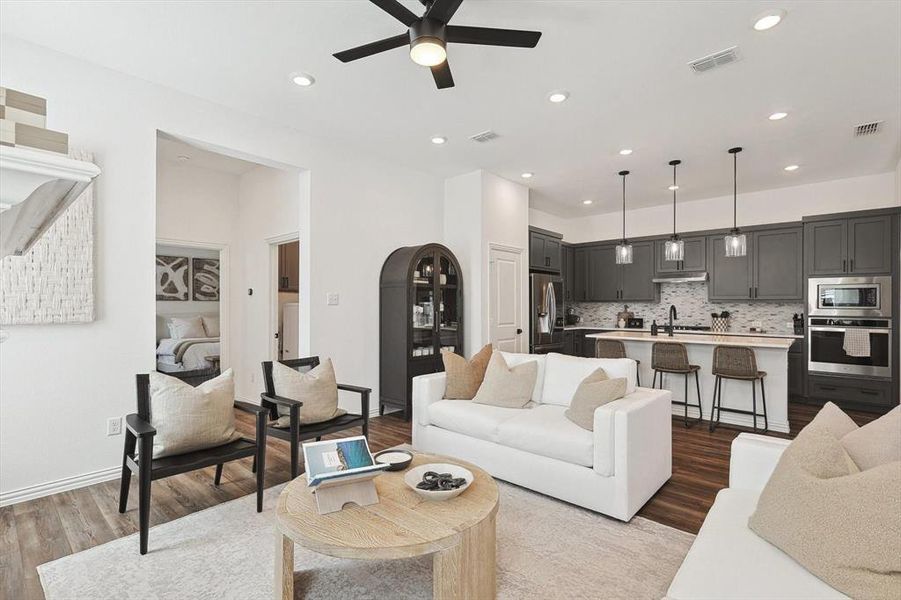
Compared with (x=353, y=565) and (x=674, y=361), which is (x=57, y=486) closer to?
(x=353, y=565)

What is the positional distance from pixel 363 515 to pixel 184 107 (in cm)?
348

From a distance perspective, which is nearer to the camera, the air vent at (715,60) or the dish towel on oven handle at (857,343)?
the air vent at (715,60)

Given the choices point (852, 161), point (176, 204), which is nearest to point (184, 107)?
point (176, 204)

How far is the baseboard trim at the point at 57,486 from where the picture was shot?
2783mm

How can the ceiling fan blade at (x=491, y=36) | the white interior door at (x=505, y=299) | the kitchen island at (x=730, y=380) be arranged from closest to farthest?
the ceiling fan blade at (x=491, y=36)
the kitchen island at (x=730, y=380)
the white interior door at (x=505, y=299)

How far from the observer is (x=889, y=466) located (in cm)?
127

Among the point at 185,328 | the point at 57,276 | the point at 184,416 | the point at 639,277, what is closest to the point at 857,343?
the point at 639,277

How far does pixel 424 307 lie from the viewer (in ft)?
16.6

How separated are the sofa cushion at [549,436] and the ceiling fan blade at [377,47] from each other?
237 cm

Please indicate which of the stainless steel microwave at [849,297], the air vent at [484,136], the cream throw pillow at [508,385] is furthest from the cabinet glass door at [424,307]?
the stainless steel microwave at [849,297]

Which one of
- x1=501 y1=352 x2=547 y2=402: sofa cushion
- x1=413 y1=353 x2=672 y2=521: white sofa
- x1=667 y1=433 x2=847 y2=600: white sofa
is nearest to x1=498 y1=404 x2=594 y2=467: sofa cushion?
x1=413 y1=353 x2=672 y2=521: white sofa

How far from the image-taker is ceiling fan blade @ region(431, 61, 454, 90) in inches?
97.2

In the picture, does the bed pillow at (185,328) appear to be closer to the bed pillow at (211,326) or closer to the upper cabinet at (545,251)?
the bed pillow at (211,326)

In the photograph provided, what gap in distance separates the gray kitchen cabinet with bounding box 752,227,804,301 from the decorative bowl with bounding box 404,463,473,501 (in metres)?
5.84
